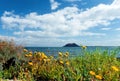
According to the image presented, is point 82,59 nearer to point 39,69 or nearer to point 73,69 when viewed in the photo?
point 73,69

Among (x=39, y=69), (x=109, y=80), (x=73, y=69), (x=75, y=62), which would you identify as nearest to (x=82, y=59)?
(x=75, y=62)

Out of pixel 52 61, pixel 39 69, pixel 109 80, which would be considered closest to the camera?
pixel 109 80

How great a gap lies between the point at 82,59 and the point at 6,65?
12.6ft

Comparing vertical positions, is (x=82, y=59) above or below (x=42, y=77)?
above

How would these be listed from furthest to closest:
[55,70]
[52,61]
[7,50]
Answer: [7,50], [52,61], [55,70]

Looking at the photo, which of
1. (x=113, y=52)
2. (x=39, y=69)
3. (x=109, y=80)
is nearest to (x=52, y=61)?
(x=39, y=69)

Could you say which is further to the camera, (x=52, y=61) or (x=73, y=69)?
(x=52, y=61)

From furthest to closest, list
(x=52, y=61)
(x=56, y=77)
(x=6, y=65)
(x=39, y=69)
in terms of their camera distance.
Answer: (x=6, y=65), (x=52, y=61), (x=39, y=69), (x=56, y=77)

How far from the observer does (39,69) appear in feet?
30.2

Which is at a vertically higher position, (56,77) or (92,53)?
(92,53)

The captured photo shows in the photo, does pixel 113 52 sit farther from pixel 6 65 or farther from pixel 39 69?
pixel 6 65

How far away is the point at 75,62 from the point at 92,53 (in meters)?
0.58

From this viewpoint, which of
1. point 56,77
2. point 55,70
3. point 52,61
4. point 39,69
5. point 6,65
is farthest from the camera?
point 6,65

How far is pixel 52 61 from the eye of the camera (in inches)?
391
